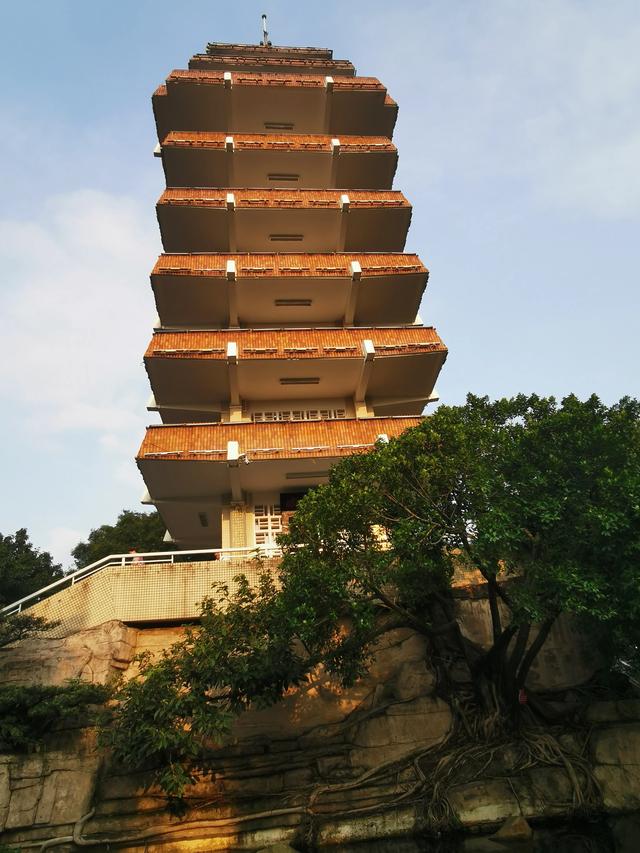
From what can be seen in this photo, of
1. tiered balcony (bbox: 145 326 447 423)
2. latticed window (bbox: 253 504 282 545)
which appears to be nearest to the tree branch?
latticed window (bbox: 253 504 282 545)

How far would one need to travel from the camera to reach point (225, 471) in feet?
56.5

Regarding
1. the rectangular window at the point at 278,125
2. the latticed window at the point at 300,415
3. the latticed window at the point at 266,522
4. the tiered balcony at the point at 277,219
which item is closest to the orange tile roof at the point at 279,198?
the tiered balcony at the point at 277,219

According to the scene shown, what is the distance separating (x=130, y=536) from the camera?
32.1m

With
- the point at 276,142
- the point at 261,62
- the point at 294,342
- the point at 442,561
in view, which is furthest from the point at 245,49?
the point at 442,561

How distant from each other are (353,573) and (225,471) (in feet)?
24.8

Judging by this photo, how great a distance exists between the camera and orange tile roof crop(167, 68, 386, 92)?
86.0ft

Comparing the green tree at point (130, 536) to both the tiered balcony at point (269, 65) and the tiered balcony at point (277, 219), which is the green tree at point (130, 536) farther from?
the tiered balcony at point (269, 65)

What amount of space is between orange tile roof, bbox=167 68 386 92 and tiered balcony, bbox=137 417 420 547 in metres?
17.8

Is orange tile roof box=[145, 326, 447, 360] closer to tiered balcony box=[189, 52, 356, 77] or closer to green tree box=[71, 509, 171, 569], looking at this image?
green tree box=[71, 509, 171, 569]

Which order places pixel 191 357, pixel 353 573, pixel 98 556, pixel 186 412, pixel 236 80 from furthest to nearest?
pixel 98 556 < pixel 236 80 < pixel 186 412 < pixel 191 357 < pixel 353 573

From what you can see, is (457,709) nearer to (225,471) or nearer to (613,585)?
(613,585)

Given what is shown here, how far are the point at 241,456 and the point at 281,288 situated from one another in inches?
305

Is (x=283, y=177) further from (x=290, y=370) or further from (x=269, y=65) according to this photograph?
(x=290, y=370)

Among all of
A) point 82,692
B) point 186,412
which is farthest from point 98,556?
point 82,692
